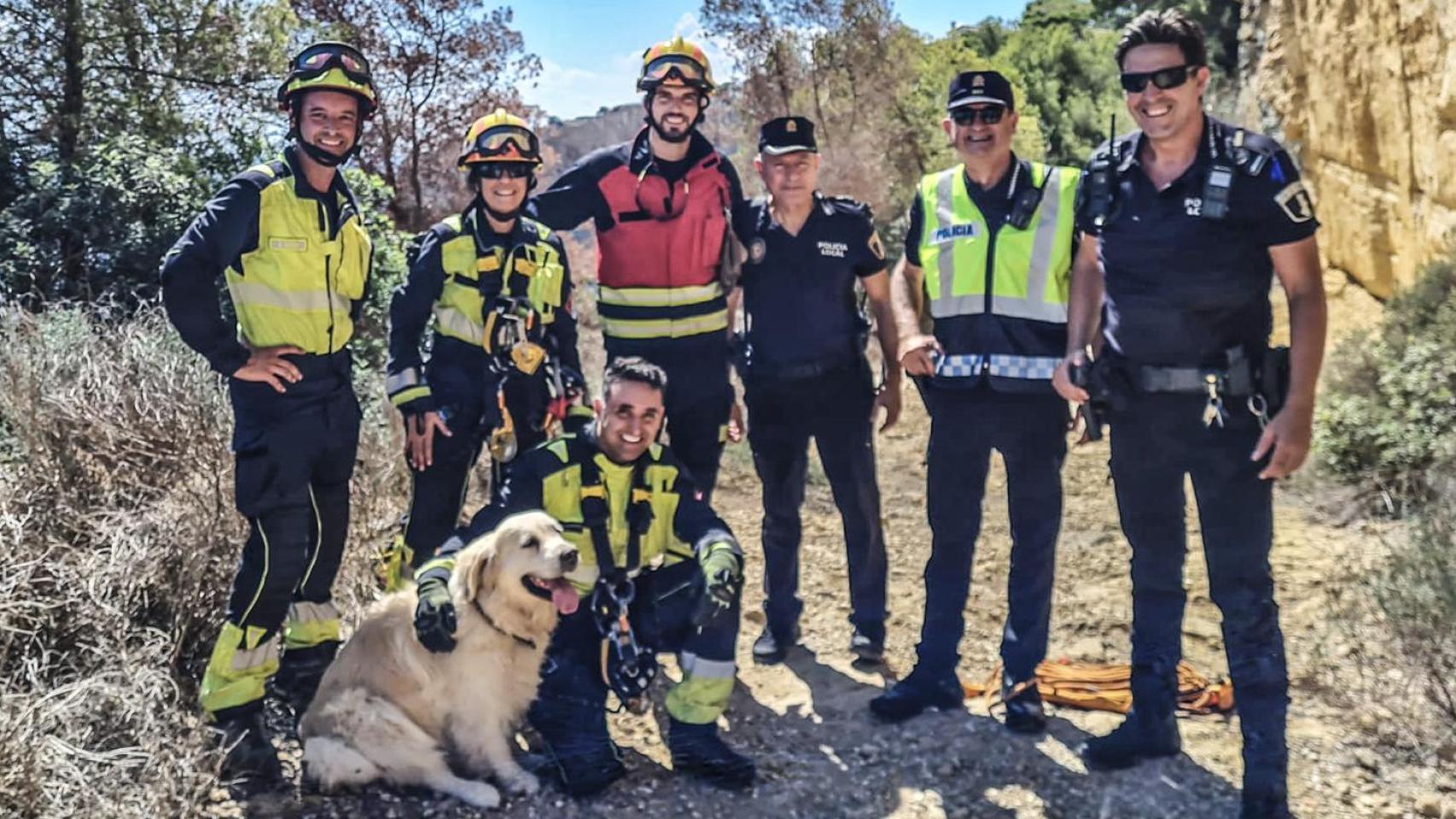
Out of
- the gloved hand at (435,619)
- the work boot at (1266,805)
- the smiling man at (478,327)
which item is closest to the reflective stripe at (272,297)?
the smiling man at (478,327)

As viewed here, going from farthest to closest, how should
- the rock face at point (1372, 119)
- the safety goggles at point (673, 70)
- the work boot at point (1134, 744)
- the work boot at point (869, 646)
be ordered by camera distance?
the rock face at point (1372, 119) → the work boot at point (869, 646) → the safety goggles at point (673, 70) → the work boot at point (1134, 744)

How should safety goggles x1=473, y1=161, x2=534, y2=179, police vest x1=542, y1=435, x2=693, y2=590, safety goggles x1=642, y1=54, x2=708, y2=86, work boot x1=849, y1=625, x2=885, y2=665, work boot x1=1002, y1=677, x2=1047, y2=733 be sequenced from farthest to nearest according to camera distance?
work boot x1=849, y1=625, x2=885, y2=665
safety goggles x1=642, y1=54, x2=708, y2=86
safety goggles x1=473, y1=161, x2=534, y2=179
work boot x1=1002, y1=677, x2=1047, y2=733
police vest x1=542, y1=435, x2=693, y2=590

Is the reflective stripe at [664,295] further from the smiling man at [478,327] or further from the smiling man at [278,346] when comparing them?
the smiling man at [278,346]

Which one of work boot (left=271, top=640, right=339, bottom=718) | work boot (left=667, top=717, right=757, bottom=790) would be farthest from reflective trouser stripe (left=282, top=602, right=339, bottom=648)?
work boot (left=667, top=717, right=757, bottom=790)

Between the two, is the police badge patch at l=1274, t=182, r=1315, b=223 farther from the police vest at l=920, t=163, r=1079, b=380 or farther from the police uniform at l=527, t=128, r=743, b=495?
the police uniform at l=527, t=128, r=743, b=495

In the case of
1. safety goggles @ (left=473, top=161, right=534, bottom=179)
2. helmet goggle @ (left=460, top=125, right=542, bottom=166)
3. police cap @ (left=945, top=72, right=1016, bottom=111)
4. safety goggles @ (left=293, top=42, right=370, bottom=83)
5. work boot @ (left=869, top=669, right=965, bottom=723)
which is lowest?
work boot @ (left=869, top=669, right=965, bottom=723)

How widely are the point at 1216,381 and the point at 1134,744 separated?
4.65 feet

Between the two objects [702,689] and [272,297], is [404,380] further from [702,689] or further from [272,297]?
[702,689]

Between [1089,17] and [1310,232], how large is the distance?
78.4ft

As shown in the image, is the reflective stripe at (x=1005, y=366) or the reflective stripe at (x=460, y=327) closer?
the reflective stripe at (x=1005, y=366)

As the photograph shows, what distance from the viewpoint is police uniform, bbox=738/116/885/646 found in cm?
497

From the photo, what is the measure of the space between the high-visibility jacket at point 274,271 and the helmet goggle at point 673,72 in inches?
50.9

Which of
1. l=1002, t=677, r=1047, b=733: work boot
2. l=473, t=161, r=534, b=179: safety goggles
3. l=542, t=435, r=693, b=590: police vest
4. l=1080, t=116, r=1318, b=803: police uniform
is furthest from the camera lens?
l=473, t=161, r=534, b=179: safety goggles

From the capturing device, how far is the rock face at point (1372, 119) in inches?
293
